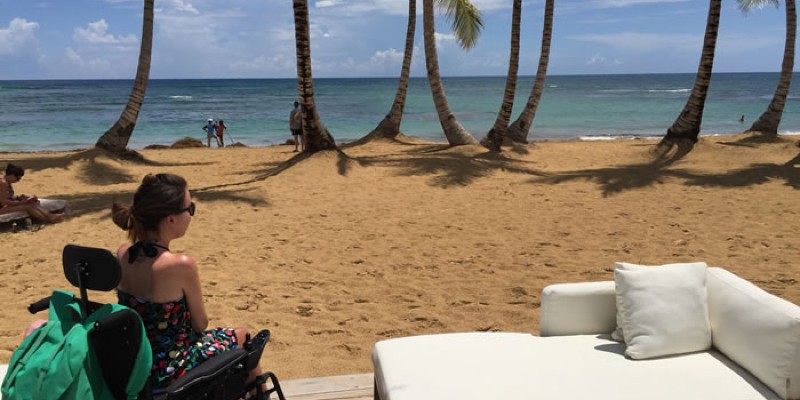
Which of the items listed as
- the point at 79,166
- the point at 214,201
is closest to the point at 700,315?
the point at 214,201

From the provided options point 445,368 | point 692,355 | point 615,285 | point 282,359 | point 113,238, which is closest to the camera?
point 445,368

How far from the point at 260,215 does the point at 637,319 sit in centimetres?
642

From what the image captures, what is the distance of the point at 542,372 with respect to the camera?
9.71ft

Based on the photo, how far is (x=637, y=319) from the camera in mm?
3195

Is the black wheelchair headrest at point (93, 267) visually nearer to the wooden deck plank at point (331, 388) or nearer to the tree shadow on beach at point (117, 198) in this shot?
the wooden deck plank at point (331, 388)

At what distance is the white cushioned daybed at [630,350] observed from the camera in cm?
278

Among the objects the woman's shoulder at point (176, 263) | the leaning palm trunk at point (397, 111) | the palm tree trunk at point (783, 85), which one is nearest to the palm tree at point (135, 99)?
the leaning palm trunk at point (397, 111)

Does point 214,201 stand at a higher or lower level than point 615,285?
lower

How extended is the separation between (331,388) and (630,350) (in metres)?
1.65

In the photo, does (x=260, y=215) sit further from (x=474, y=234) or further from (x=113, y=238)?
(x=474, y=234)

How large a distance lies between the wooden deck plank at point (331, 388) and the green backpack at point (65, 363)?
137cm

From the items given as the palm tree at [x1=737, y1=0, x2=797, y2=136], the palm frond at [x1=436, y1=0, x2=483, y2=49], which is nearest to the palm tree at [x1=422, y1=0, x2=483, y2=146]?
the palm frond at [x1=436, y1=0, x2=483, y2=49]

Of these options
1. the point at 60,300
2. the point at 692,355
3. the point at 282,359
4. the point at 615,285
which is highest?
the point at 60,300

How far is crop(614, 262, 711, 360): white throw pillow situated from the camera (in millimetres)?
3152
